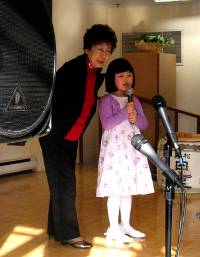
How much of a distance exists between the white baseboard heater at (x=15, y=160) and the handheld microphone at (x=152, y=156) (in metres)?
4.65

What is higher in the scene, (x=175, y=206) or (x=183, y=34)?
(x=183, y=34)

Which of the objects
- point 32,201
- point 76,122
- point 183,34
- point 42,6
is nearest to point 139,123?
point 76,122

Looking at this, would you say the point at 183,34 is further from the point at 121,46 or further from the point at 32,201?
the point at 32,201

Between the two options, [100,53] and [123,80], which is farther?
[123,80]

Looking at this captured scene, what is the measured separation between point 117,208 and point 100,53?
107 cm

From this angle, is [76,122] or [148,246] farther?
[148,246]

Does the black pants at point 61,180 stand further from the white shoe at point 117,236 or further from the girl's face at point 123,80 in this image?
the girl's face at point 123,80

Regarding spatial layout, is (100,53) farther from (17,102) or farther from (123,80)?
(17,102)

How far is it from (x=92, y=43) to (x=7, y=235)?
1.47 meters

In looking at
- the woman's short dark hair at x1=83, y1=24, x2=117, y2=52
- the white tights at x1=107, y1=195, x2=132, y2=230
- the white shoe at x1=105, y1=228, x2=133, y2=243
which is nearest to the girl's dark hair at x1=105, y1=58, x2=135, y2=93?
the woman's short dark hair at x1=83, y1=24, x2=117, y2=52

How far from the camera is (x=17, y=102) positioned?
887 mm

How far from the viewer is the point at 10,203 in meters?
4.32

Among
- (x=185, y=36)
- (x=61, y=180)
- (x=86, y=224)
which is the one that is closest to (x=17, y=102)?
(x=61, y=180)

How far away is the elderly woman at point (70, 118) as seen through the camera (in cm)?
257
